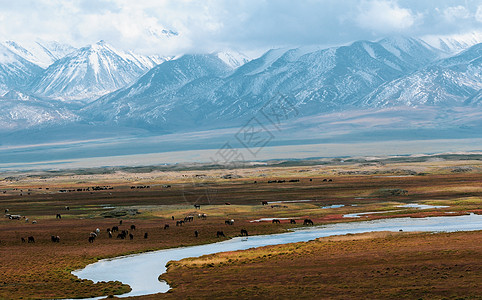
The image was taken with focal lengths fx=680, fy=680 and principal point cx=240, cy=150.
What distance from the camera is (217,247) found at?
62.3 m

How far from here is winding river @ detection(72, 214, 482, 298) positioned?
4761 centimetres

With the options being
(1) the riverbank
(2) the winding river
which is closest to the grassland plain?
(1) the riverbank

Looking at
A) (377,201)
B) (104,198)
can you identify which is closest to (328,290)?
(377,201)

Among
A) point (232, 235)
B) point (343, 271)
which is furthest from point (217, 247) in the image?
point (343, 271)

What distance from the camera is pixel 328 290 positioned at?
3903cm

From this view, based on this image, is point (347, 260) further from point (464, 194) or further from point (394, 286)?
point (464, 194)

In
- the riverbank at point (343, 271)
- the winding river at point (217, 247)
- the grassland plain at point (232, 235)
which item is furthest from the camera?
the winding river at point (217, 247)

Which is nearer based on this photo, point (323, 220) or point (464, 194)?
point (323, 220)

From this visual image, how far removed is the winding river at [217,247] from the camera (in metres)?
47.6

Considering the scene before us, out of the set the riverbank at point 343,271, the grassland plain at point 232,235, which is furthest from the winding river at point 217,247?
the riverbank at point 343,271

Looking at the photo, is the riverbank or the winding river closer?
the riverbank

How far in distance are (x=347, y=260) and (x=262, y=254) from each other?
7972 millimetres

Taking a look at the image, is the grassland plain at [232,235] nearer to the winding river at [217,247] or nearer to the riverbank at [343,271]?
the riverbank at [343,271]

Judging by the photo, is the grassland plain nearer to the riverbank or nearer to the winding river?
the riverbank
